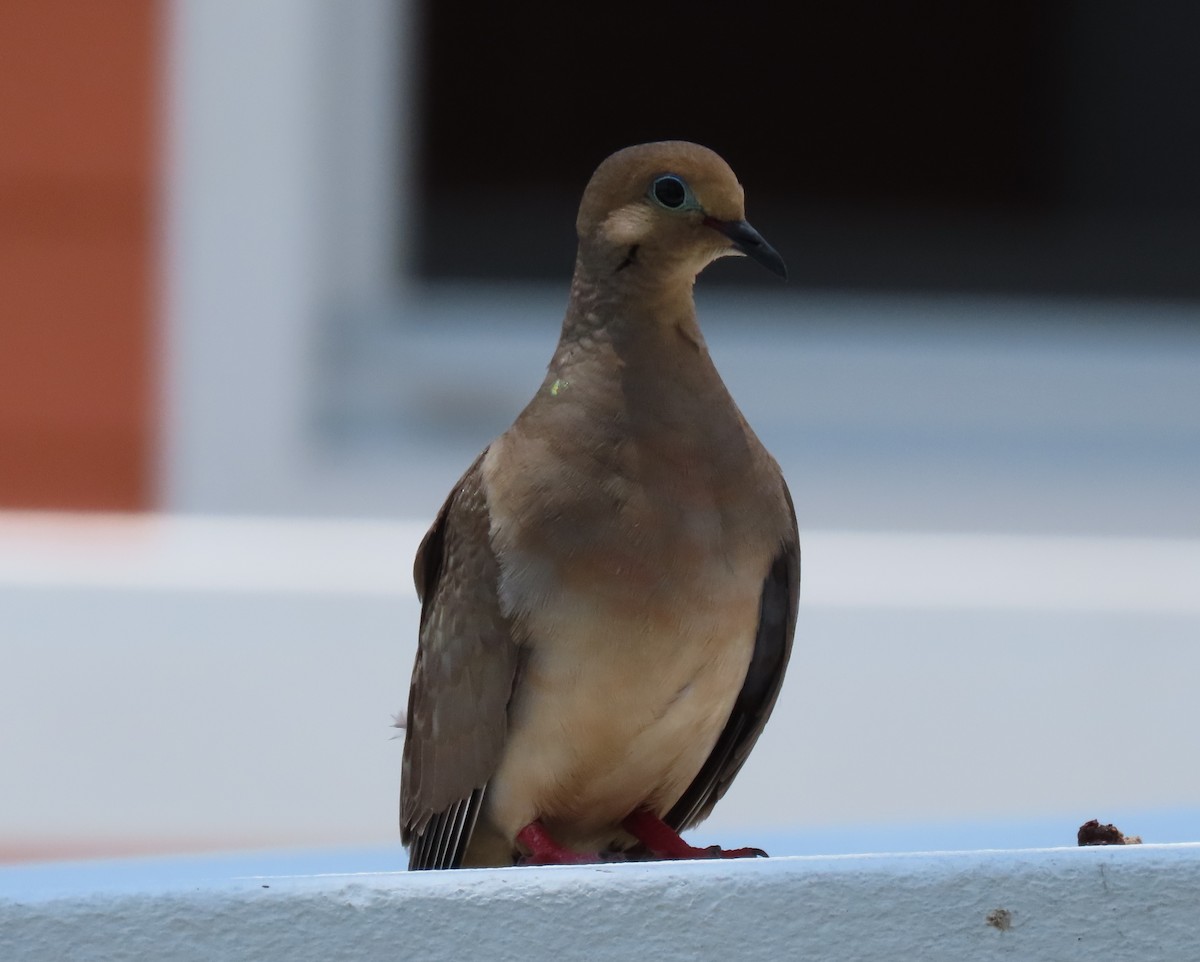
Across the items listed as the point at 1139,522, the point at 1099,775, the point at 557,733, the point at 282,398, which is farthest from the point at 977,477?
the point at 557,733

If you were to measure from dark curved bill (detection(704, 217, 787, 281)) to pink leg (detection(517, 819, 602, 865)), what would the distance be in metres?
0.48

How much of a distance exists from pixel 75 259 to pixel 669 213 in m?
1.83

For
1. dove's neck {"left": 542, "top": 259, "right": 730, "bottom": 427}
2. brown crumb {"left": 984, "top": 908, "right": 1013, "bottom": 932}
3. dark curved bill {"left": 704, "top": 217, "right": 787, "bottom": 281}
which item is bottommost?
brown crumb {"left": 984, "top": 908, "right": 1013, "bottom": 932}

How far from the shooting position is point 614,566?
1248 millimetres

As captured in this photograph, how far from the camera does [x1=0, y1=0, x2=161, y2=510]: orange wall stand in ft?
9.21

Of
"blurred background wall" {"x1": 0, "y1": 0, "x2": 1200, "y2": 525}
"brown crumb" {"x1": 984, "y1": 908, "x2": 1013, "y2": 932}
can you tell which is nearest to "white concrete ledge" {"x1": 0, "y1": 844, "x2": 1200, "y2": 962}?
"brown crumb" {"x1": 984, "y1": 908, "x2": 1013, "y2": 932}

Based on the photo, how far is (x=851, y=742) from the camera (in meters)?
2.72

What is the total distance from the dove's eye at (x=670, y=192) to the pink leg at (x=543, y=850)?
0.50 meters

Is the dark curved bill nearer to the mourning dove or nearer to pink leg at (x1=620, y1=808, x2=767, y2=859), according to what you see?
the mourning dove

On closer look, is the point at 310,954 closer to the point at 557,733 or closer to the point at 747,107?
the point at 557,733

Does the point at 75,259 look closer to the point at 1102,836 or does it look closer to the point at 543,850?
the point at 543,850

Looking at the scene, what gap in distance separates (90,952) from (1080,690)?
2.18 metres

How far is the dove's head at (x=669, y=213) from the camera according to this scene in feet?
4.04

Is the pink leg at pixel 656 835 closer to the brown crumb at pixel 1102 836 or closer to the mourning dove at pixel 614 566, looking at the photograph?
the mourning dove at pixel 614 566
